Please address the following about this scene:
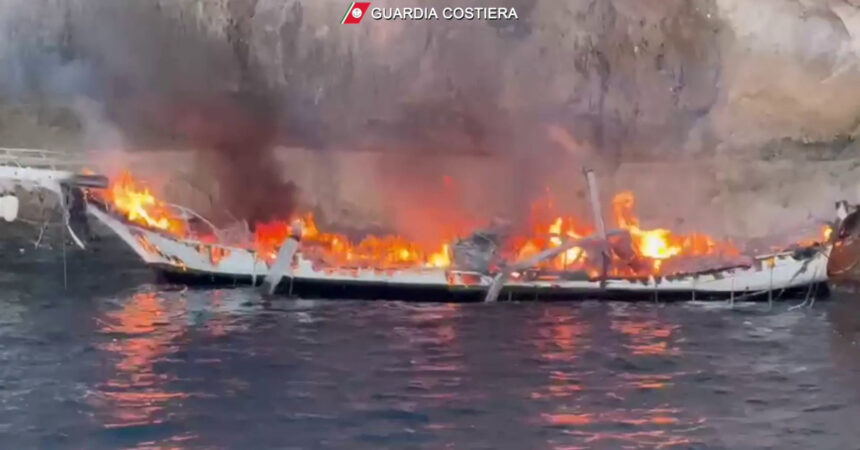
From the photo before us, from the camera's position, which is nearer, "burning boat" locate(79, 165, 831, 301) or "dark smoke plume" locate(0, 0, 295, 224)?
"burning boat" locate(79, 165, 831, 301)

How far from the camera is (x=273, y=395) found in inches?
163

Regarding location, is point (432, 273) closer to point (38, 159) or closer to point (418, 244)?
point (418, 244)

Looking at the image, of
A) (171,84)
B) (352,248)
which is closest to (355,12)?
(171,84)

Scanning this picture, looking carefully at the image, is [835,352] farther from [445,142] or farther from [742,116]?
[445,142]

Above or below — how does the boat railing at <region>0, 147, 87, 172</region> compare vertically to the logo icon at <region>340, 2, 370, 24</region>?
below

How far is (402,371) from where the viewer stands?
442cm

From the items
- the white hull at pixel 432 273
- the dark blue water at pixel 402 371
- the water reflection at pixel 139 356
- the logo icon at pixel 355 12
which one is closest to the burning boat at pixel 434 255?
the white hull at pixel 432 273

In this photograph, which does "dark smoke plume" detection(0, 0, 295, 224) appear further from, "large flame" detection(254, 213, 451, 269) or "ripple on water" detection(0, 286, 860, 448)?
"ripple on water" detection(0, 286, 860, 448)

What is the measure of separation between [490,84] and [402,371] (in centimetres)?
206

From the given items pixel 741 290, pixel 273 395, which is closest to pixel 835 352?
pixel 741 290

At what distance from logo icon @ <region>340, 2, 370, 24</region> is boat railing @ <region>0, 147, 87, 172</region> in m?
1.73

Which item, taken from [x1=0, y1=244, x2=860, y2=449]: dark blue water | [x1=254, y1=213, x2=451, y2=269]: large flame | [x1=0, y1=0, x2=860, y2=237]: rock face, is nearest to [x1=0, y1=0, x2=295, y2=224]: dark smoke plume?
[x1=0, y1=0, x2=860, y2=237]: rock face

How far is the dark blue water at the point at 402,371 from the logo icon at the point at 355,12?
161cm

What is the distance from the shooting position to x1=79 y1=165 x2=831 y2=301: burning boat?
5527 mm
